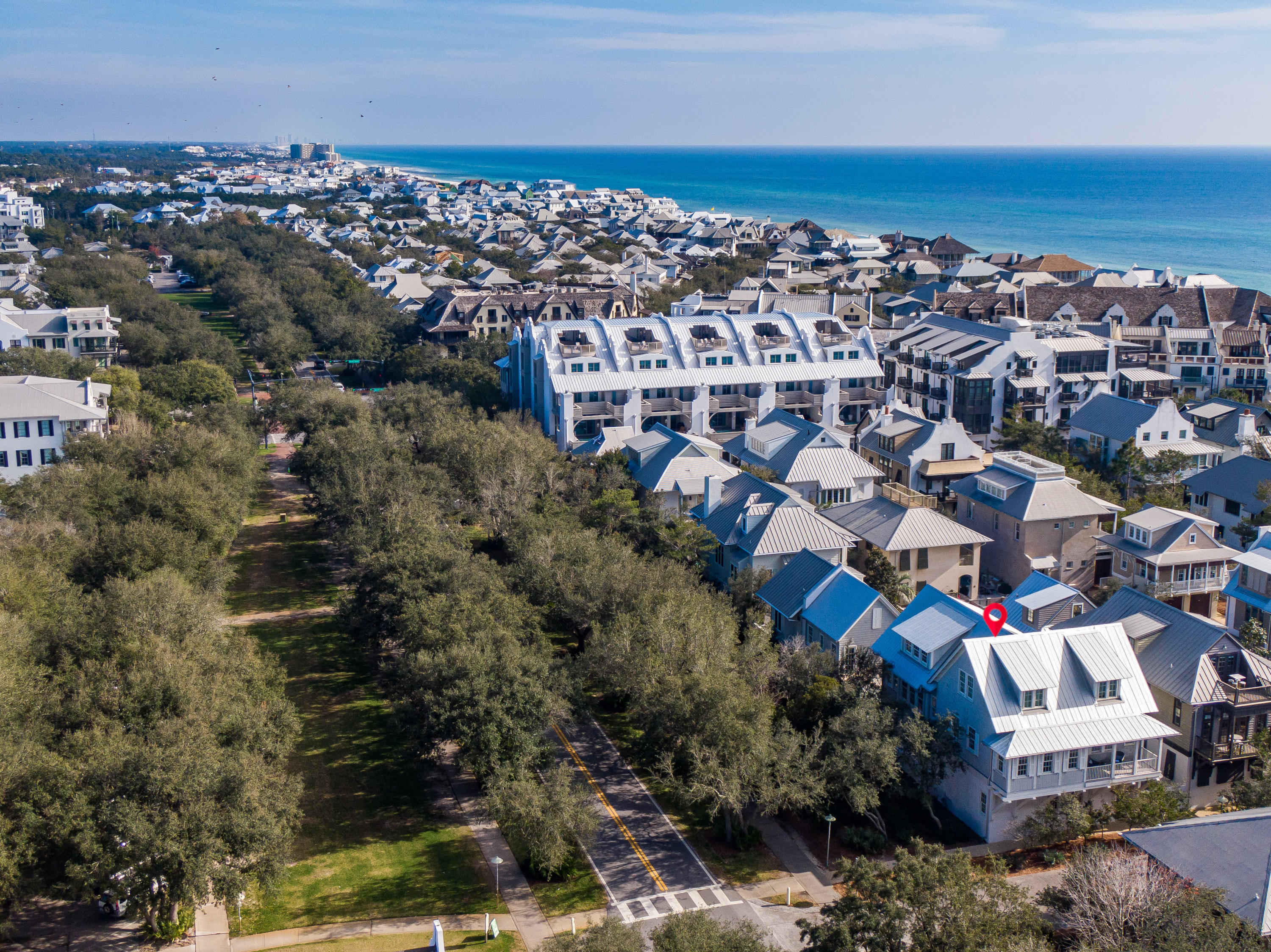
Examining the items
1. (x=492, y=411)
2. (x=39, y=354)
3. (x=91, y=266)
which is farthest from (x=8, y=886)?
(x=91, y=266)

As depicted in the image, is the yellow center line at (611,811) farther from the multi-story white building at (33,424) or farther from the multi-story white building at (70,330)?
the multi-story white building at (70,330)

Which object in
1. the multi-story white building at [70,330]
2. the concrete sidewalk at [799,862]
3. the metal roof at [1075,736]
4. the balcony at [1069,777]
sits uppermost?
the multi-story white building at [70,330]

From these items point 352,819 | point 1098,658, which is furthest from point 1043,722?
point 352,819

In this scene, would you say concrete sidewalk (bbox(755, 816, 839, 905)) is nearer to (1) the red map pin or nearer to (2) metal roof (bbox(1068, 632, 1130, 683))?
(1) the red map pin

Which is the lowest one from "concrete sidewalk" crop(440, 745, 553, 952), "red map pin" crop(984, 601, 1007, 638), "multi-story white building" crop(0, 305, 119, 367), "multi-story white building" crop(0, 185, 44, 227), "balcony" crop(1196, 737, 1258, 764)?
"concrete sidewalk" crop(440, 745, 553, 952)

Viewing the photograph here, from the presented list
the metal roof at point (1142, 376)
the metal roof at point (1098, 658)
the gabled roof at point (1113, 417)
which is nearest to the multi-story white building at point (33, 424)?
the metal roof at point (1098, 658)

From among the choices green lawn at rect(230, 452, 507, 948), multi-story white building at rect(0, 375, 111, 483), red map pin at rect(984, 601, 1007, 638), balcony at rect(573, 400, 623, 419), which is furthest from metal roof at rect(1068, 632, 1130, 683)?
multi-story white building at rect(0, 375, 111, 483)

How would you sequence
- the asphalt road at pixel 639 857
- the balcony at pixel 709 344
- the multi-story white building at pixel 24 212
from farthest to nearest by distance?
the multi-story white building at pixel 24 212 → the balcony at pixel 709 344 → the asphalt road at pixel 639 857

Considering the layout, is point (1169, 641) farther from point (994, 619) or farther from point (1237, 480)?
point (1237, 480)
